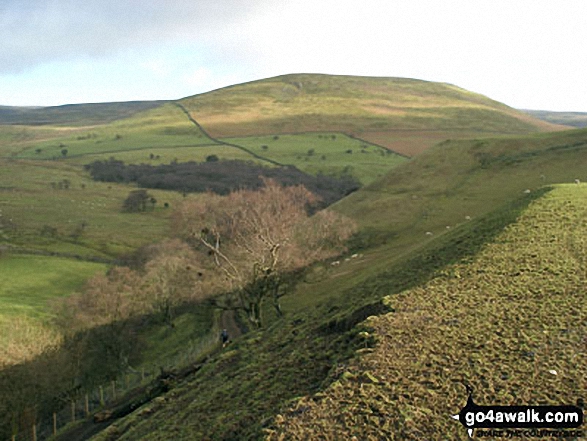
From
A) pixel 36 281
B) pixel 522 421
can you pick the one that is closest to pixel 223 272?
pixel 36 281

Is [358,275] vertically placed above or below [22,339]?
above

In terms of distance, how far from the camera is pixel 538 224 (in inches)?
1093

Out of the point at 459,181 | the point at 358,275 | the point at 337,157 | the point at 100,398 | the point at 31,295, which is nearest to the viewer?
the point at 100,398

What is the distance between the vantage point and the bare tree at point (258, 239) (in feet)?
139

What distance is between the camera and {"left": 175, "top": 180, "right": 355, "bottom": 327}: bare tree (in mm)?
42406

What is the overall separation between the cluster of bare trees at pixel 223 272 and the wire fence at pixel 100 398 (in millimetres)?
4698

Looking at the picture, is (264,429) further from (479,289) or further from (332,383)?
(479,289)

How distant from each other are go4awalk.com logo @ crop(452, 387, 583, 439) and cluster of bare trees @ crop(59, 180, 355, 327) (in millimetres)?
27559

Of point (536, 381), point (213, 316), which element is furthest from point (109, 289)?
point (536, 381)

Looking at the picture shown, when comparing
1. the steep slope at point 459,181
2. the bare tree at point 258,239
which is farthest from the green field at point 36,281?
the steep slope at point 459,181

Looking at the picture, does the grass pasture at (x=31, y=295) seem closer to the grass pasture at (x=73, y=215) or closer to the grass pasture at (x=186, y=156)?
the grass pasture at (x=73, y=215)

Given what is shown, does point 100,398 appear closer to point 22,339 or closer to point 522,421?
point 22,339

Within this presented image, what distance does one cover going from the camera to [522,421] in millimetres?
12188

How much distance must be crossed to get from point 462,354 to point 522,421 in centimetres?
319
